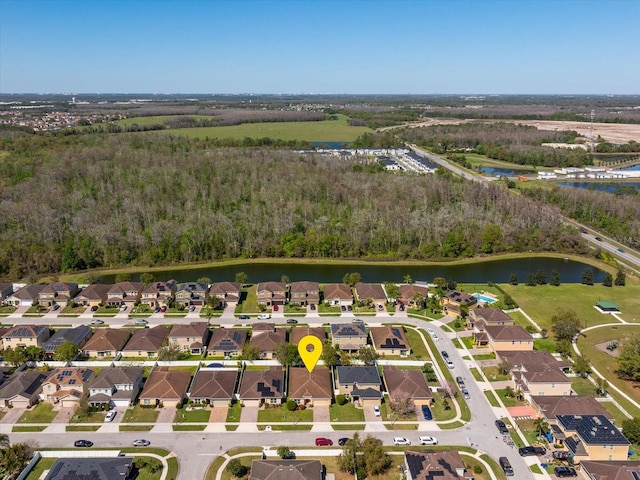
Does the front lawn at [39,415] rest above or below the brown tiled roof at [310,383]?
below

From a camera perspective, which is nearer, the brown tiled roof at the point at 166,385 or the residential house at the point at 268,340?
the brown tiled roof at the point at 166,385

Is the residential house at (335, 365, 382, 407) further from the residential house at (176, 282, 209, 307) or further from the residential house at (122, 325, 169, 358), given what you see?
the residential house at (176, 282, 209, 307)

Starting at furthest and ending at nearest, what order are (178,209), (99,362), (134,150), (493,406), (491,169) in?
(491,169)
(134,150)
(178,209)
(99,362)
(493,406)

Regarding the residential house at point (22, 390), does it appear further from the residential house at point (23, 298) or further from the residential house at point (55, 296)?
the residential house at point (23, 298)

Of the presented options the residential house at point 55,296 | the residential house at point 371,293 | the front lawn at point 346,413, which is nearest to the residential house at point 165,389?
the front lawn at point 346,413

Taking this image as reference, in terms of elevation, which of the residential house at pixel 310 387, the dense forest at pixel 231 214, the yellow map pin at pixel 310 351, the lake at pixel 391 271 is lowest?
the lake at pixel 391 271

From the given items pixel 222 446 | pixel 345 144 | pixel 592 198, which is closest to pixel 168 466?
pixel 222 446

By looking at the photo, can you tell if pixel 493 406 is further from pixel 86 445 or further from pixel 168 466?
pixel 86 445
